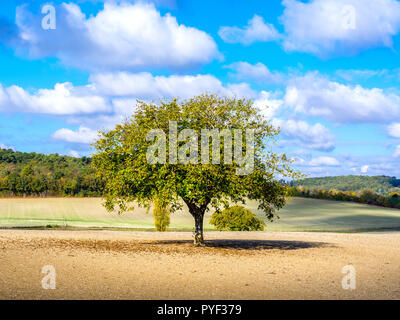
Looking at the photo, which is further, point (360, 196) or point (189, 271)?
point (360, 196)

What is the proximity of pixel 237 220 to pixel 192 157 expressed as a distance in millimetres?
22398

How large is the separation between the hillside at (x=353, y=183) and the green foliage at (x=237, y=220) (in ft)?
427

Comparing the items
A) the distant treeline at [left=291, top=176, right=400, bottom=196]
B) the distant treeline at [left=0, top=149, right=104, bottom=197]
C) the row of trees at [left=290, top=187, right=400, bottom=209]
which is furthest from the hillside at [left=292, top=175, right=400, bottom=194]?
the distant treeline at [left=0, top=149, right=104, bottom=197]

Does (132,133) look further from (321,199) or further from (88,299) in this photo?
(321,199)

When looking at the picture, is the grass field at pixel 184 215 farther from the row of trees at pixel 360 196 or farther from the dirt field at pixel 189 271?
the dirt field at pixel 189 271

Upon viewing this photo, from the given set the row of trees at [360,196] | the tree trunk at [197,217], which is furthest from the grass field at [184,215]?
the tree trunk at [197,217]

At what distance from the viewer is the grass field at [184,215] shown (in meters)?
66.2

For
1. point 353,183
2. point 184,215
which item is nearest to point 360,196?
point 184,215

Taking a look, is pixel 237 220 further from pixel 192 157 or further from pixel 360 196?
pixel 360 196

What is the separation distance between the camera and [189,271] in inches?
736

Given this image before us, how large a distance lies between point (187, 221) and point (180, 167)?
1947 inches
